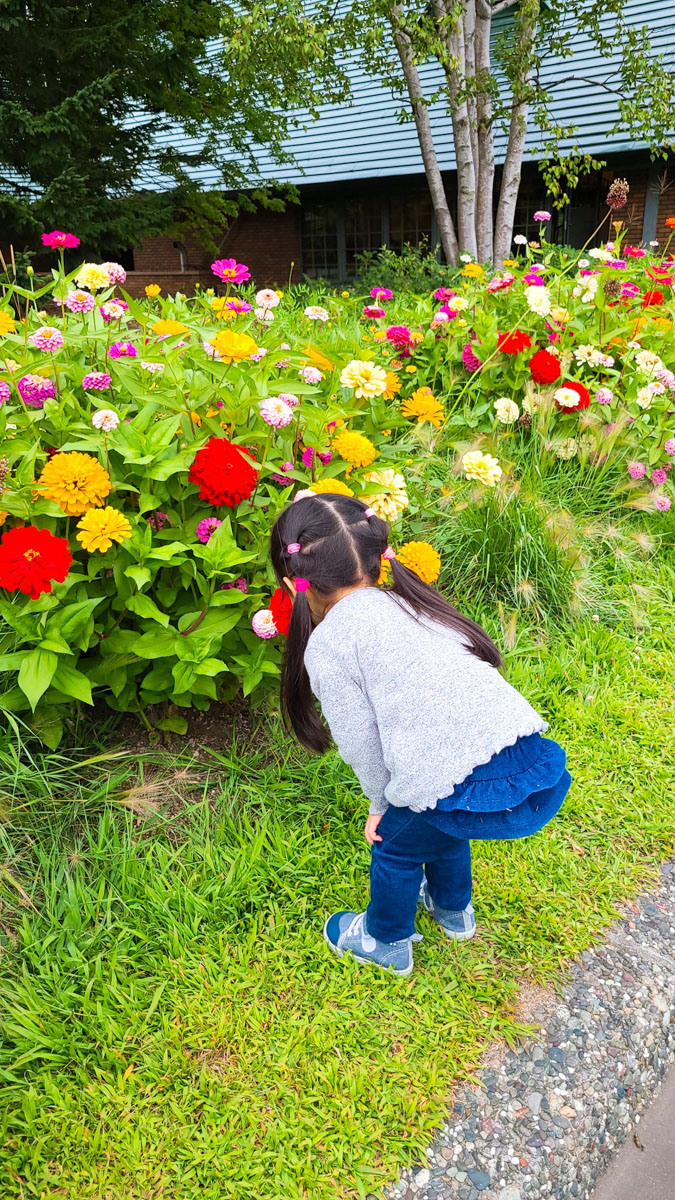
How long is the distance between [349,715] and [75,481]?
0.82 m

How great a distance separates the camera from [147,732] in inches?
97.9

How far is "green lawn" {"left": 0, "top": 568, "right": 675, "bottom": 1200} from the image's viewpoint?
5.04 feet

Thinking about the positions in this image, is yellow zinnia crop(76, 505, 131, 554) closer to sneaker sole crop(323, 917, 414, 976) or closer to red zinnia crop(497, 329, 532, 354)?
sneaker sole crop(323, 917, 414, 976)

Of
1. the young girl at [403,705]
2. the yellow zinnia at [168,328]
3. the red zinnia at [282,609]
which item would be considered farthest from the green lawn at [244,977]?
the yellow zinnia at [168,328]

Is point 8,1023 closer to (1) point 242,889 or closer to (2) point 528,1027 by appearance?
(1) point 242,889

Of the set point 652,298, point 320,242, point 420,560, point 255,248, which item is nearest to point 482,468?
point 420,560

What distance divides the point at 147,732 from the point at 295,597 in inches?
38.8

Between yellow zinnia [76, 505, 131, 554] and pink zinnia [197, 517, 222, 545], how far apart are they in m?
0.30

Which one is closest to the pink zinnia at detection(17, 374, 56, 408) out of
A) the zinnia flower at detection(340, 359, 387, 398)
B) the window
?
the zinnia flower at detection(340, 359, 387, 398)

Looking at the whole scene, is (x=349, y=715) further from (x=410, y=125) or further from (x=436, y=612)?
(x=410, y=125)

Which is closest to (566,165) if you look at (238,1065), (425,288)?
(425,288)

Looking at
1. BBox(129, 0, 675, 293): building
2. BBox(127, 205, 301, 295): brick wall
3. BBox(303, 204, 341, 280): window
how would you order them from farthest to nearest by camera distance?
BBox(127, 205, 301, 295): brick wall < BBox(303, 204, 341, 280): window < BBox(129, 0, 675, 293): building

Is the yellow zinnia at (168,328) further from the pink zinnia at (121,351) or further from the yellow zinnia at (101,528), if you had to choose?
the yellow zinnia at (101,528)

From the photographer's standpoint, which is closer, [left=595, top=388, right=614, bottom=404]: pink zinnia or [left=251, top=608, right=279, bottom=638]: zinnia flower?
[left=251, top=608, right=279, bottom=638]: zinnia flower
